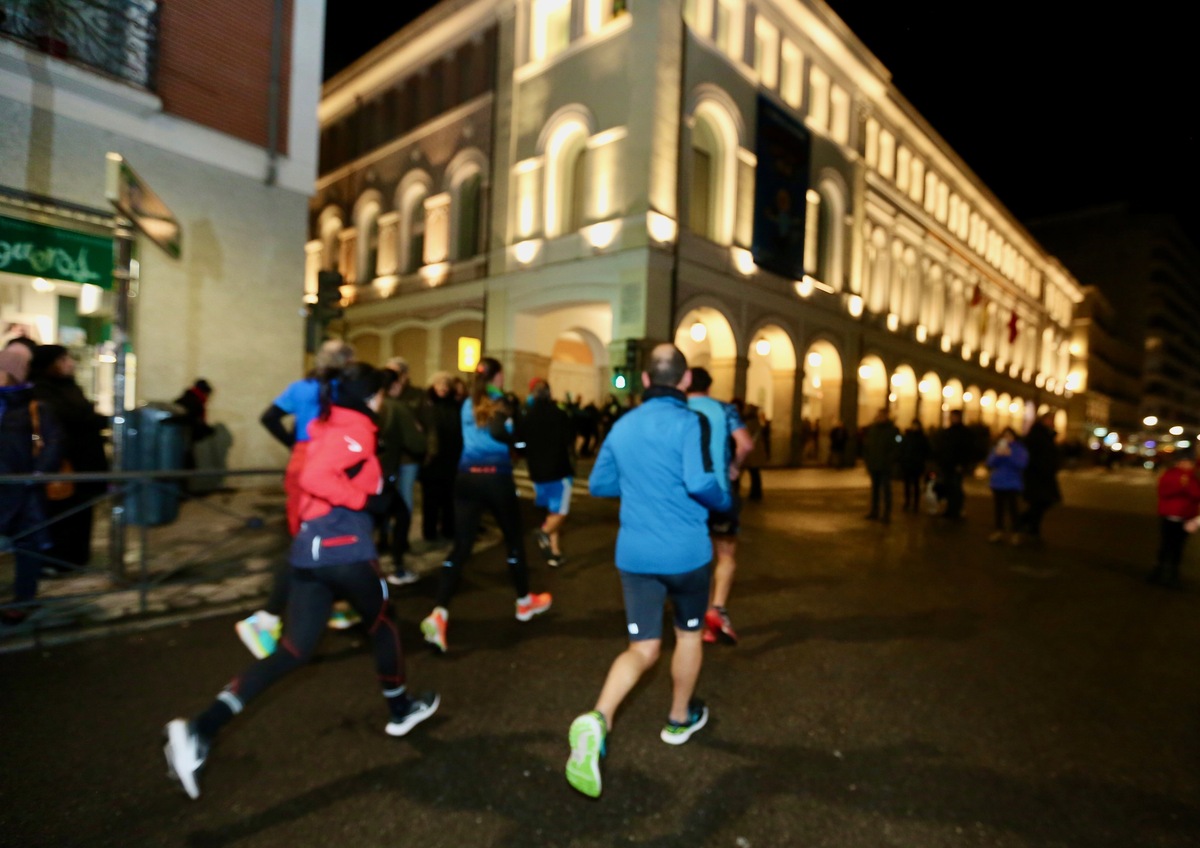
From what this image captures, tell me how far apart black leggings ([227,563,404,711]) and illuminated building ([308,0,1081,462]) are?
44.4 feet

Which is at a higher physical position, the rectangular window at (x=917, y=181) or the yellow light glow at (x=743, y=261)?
the rectangular window at (x=917, y=181)

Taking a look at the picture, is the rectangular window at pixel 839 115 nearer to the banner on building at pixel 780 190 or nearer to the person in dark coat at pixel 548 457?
the banner on building at pixel 780 190

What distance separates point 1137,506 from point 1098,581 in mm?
11807

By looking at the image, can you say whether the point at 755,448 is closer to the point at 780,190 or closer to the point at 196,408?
the point at 196,408

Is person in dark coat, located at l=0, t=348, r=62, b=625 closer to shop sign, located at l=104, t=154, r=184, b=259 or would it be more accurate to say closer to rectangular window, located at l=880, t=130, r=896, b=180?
shop sign, located at l=104, t=154, r=184, b=259

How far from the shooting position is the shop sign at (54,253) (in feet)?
27.1

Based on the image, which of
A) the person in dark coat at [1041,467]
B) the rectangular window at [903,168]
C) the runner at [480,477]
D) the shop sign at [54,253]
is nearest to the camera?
the runner at [480,477]

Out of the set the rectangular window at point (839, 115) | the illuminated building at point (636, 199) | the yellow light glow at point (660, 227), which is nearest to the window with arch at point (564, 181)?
the illuminated building at point (636, 199)

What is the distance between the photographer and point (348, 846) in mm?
2355

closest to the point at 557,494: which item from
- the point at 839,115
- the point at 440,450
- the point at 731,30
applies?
the point at 440,450

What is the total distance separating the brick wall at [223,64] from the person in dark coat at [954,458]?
12122 mm

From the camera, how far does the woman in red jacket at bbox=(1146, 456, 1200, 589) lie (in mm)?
6676

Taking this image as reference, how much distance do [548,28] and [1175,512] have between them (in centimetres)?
1987

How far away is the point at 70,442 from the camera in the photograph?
17.1 ft
